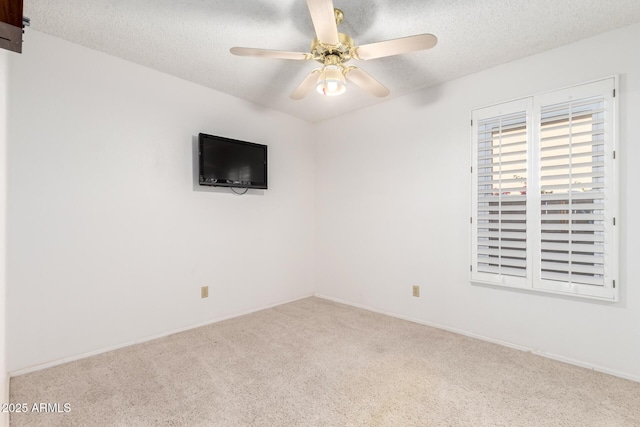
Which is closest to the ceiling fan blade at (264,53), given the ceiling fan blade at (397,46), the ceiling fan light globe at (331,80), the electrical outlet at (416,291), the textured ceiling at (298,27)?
the ceiling fan light globe at (331,80)

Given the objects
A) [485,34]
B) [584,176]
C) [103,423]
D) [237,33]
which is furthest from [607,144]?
[103,423]

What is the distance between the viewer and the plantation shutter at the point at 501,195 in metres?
2.55

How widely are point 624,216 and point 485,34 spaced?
160 centimetres

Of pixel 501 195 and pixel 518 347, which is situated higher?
pixel 501 195

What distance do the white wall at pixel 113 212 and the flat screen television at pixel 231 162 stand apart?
0.54 ft

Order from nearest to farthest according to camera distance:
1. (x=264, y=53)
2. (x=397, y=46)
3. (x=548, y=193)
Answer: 1. (x=397, y=46)
2. (x=264, y=53)
3. (x=548, y=193)

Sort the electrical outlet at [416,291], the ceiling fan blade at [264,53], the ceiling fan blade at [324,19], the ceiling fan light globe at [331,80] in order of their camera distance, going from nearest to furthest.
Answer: the ceiling fan blade at [324,19] < the ceiling fan blade at [264,53] < the ceiling fan light globe at [331,80] < the electrical outlet at [416,291]

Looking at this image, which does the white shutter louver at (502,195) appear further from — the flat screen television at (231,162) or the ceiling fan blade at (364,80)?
the flat screen television at (231,162)

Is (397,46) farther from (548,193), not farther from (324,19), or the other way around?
(548,193)

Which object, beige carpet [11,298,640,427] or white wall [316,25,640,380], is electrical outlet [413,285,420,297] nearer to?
white wall [316,25,640,380]

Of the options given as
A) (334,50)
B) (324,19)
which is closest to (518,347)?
(334,50)

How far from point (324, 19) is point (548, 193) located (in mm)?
2129

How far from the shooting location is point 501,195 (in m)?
2.66

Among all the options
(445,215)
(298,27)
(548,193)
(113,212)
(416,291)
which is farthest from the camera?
(416,291)
